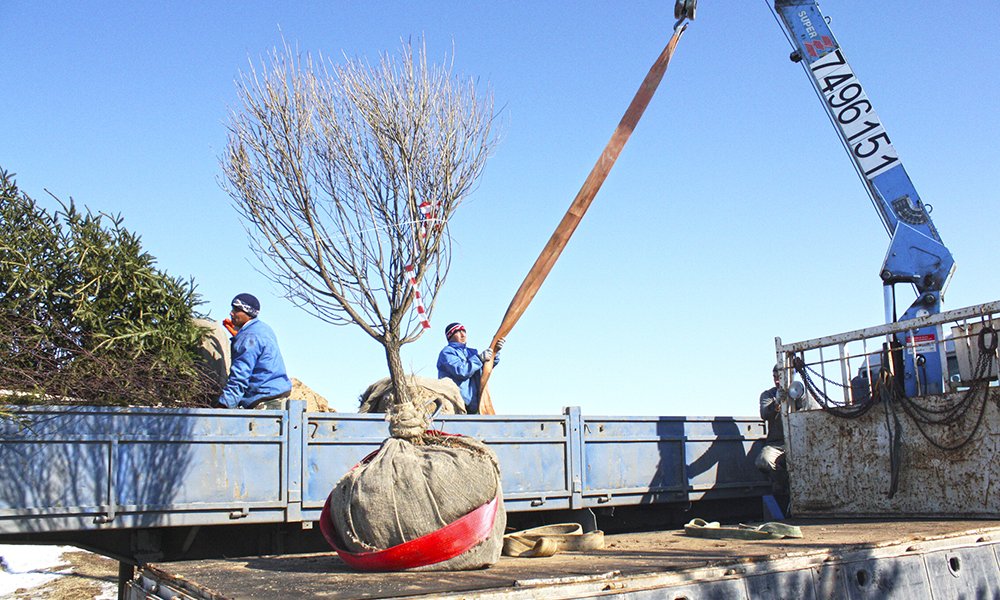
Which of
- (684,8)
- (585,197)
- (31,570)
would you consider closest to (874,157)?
(684,8)

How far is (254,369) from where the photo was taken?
20.8ft

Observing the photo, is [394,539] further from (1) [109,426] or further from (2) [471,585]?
(1) [109,426]

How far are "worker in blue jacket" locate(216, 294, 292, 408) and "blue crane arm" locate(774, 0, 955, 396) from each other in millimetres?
6086

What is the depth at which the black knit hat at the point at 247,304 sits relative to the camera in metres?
6.64

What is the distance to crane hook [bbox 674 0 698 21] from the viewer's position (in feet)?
31.6

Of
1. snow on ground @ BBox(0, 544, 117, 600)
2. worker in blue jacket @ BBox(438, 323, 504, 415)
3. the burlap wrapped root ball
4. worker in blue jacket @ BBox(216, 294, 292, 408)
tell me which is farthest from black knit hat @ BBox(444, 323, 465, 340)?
snow on ground @ BBox(0, 544, 117, 600)

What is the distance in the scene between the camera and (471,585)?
11.2 feet

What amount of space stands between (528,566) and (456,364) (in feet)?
11.6

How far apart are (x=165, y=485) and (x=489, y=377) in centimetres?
354

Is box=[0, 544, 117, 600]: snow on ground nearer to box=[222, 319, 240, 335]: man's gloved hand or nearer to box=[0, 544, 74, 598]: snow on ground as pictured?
box=[0, 544, 74, 598]: snow on ground

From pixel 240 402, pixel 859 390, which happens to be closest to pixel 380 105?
pixel 240 402

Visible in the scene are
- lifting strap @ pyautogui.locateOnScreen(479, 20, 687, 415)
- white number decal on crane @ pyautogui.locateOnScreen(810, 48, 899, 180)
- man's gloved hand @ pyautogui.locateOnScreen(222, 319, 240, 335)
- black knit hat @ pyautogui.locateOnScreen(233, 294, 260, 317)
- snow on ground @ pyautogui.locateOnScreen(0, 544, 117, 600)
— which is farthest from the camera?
snow on ground @ pyautogui.locateOnScreen(0, 544, 117, 600)

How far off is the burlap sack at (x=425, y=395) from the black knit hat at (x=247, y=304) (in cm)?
125

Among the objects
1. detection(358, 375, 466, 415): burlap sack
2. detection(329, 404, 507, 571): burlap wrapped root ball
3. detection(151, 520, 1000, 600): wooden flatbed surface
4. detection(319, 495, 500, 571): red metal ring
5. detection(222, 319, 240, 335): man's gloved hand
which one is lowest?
detection(151, 520, 1000, 600): wooden flatbed surface
